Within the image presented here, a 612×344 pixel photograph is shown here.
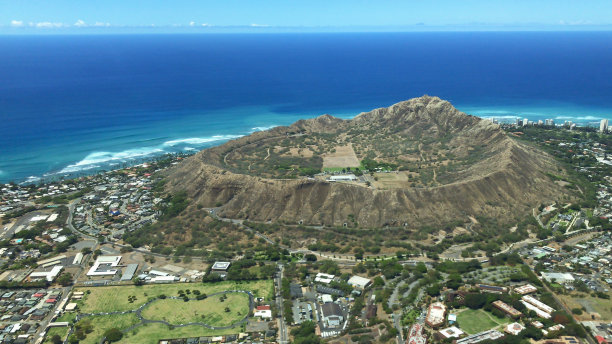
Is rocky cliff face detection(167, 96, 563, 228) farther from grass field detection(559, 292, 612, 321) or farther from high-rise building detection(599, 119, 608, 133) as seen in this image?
high-rise building detection(599, 119, 608, 133)

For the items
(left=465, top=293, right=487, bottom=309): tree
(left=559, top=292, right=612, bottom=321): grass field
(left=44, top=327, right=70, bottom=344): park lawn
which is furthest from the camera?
(left=465, top=293, right=487, bottom=309): tree

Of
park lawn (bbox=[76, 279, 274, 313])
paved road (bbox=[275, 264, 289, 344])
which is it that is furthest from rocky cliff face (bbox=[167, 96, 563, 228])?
park lawn (bbox=[76, 279, 274, 313])

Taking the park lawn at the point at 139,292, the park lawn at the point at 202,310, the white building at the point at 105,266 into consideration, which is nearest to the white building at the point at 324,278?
the park lawn at the point at 139,292

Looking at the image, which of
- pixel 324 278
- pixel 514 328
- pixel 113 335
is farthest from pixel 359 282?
pixel 113 335

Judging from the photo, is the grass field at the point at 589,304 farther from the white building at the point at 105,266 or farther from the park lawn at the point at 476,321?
the white building at the point at 105,266

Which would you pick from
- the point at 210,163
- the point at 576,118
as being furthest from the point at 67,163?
the point at 576,118

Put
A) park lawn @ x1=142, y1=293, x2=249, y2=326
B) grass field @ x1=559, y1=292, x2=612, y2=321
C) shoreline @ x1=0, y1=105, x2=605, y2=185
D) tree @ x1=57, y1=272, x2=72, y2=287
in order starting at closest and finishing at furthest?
1. grass field @ x1=559, y1=292, x2=612, y2=321
2. park lawn @ x1=142, y1=293, x2=249, y2=326
3. tree @ x1=57, y1=272, x2=72, y2=287
4. shoreline @ x1=0, y1=105, x2=605, y2=185

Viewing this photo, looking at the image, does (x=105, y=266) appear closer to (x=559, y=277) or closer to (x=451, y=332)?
(x=451, y=332)
